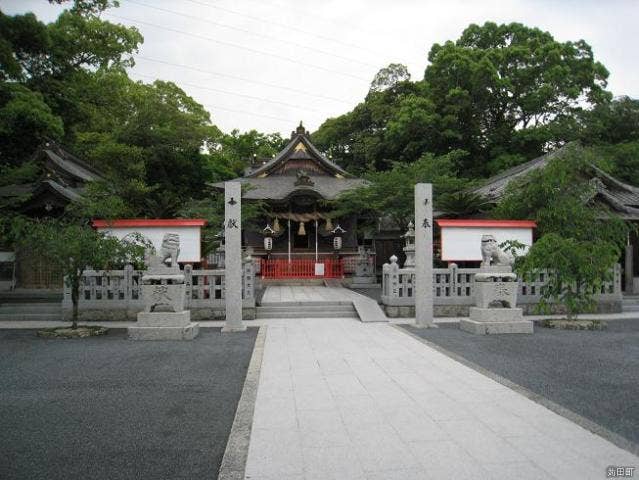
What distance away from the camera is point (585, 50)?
32.4 meters

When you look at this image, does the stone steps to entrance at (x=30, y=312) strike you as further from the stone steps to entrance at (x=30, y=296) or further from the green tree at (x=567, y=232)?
the green tree at (x=567, y=232)

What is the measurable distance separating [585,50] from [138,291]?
33818mm

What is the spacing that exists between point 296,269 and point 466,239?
394 inches

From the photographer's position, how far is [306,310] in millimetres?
14141

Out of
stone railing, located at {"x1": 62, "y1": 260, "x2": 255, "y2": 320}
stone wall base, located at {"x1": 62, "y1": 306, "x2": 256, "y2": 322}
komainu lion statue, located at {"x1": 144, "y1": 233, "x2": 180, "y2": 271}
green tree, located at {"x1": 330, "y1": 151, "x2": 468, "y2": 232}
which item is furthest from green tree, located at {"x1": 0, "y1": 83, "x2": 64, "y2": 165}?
green tree, located at {"x1": 330, "y1": 151, "x2": 468, "y2": 232}

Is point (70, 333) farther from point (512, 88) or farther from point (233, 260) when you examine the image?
point (512, 88)

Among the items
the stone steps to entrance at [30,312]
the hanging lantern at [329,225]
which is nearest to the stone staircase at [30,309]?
the stone steps to entrance at [30,312]

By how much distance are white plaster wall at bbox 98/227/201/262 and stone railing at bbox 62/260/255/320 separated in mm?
693

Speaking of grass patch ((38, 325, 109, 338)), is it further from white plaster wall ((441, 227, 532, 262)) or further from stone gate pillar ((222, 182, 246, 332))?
white plaster wall ((441, 227, 532, 262))

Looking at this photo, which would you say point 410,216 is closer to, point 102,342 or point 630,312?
point 630,312

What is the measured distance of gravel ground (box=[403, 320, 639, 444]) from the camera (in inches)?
214

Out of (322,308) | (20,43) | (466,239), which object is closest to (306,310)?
(322,308)

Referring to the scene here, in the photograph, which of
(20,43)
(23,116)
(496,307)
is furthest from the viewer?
(20,43)

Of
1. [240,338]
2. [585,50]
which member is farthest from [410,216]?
[585,50]
